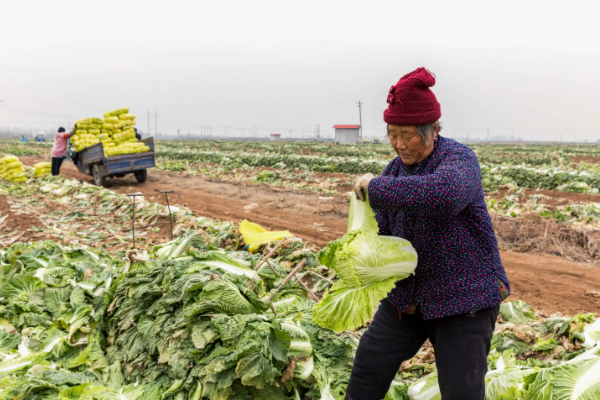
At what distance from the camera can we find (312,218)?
35.1 ft

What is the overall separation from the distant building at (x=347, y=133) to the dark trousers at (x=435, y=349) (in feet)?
246

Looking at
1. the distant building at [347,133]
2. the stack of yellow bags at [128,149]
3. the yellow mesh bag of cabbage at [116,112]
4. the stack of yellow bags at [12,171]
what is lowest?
the stack of yellow bags at [12,171]

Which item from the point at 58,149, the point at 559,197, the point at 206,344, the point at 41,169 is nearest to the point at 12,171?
the point at 41,169

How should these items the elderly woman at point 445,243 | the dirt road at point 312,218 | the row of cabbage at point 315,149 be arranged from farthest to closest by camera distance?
1. the row of cabbage at point 315,149
2. the dirt road at point 312,218
3. the elderly woman at point 445,243

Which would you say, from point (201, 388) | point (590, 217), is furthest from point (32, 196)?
point (590, 217)

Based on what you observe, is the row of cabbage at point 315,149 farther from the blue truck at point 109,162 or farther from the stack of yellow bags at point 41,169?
the stack of yellow bags at point 41,169

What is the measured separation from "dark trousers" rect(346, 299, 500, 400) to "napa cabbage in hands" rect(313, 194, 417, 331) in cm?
24

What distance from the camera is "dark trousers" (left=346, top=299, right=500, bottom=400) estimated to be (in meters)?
2.04

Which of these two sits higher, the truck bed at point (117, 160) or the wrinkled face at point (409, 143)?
the wrinkled face at point (409, 143)

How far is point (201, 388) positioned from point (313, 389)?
2.45 feet

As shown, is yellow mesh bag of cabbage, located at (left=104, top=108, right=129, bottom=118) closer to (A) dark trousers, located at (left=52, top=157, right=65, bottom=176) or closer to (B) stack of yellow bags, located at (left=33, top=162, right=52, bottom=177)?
(A) dark trousers, located at (left=52, top=157, right=65, bottom=176)

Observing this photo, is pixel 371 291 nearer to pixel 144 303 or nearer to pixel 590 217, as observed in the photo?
pixel 144 303

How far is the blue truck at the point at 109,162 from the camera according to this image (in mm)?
14320

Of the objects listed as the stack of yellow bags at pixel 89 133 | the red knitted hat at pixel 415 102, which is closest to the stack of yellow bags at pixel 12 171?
the stack of yellow bags at pixel 89 133
